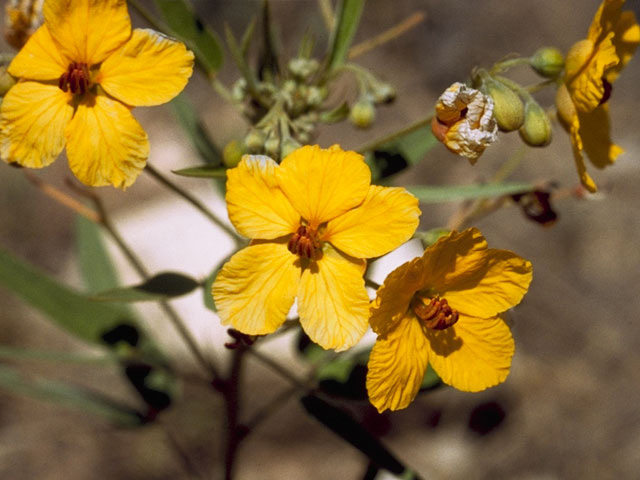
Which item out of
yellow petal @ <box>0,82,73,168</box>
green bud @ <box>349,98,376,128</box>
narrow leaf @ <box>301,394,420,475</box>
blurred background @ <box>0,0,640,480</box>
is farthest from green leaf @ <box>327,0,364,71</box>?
blurred background @ <box>0,0,640,480</box>

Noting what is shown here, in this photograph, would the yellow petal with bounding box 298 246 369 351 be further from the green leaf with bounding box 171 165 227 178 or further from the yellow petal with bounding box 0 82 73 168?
the yellow petal with bounding box 0 82 73 168

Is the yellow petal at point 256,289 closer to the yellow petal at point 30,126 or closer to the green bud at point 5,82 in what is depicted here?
the yellow petal at point 30,126

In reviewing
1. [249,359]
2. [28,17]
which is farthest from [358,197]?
[249,359]

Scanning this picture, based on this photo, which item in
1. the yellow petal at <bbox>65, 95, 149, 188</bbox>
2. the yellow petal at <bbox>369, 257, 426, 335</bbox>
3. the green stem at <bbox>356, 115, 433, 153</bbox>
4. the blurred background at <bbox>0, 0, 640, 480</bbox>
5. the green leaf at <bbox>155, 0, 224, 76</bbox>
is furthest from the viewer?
the blurred background at <bbox>0, 0, 640, 480</bbox>

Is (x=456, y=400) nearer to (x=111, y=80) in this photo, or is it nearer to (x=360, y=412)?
(x=360, y=412)

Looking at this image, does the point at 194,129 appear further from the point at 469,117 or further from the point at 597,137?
the point at 597,137

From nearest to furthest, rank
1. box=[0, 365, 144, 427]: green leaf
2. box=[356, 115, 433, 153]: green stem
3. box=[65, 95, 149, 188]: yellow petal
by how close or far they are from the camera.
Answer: box=[65, 95, 149, 188]: yellow petal
box=[356, 115, 433, 153]: green stem
box=[0, 365, 144, 427]: green leaf

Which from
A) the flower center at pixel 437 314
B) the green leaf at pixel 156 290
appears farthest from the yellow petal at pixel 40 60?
the flower center at pixel 437 314
